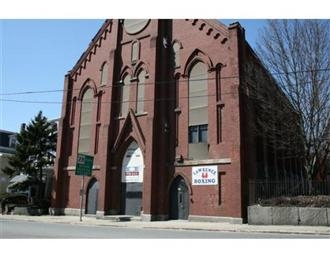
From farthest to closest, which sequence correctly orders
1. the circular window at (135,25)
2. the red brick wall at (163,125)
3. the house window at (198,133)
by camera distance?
the circular window at (135,25) < the house window at (198,133) < the red brick wall at (163,125)

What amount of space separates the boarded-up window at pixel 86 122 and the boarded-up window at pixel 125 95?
424cm

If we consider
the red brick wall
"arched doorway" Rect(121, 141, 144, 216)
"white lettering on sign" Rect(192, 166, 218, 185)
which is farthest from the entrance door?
"white lettering on sign" Rect(192, 166, 218, 185)

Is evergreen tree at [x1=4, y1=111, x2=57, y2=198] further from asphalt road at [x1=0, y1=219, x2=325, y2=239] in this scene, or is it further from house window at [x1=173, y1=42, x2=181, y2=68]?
asphalt road at [x1=0, y1=219, x2=325, y2=239]

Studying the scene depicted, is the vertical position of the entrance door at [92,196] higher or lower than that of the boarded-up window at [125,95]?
lower

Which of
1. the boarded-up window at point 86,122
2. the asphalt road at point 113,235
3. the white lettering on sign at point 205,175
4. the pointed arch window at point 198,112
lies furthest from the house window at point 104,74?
the asphalt road at point 113,235

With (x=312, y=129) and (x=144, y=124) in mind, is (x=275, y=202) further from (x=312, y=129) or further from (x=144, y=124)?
(x=144, y=124)

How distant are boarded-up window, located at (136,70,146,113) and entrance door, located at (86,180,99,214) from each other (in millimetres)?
7584

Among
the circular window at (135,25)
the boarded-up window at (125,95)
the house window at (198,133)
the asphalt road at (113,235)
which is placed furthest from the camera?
the circular window at (135,25)

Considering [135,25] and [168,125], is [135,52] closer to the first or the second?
[135,25]

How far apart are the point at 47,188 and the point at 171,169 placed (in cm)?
1938

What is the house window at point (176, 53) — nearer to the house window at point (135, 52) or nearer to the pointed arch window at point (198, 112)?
the pointed arch window at point (198, 112)

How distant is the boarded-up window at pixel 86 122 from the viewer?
3481 centimetres

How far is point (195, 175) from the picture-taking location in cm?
2714

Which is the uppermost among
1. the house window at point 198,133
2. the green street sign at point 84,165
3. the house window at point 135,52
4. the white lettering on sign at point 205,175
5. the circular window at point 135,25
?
the circular window at point 135,25
